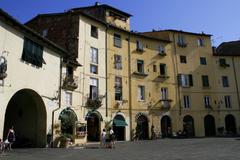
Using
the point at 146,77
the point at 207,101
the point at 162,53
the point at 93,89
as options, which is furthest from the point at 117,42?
the point at 207,101

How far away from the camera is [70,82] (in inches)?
1048

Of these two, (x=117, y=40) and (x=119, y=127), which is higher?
(x=117, y=40)

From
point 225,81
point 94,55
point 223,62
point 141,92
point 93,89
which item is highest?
point 223,62

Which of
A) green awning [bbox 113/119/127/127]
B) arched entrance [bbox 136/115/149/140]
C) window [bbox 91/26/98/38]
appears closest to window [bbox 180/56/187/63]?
arched entrance [bbox 136/115/149/140]

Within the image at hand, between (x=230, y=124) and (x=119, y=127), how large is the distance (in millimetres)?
17966

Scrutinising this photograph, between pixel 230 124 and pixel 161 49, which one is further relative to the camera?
pixel 230 124

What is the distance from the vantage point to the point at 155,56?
3862 centimetres

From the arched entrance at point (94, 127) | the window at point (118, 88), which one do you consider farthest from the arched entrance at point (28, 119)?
the window at point (118, 88)

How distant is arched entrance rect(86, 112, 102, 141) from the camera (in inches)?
1225

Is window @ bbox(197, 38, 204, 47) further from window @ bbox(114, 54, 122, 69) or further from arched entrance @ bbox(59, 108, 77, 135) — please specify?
arched entrance @ bbox(59, 108, 77, 135)

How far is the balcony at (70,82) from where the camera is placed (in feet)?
85.3

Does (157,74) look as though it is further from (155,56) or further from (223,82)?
(223,82)

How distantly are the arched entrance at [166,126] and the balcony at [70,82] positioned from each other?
581 inches

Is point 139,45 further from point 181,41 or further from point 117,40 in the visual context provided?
point 181,41
